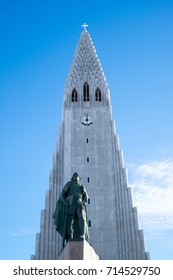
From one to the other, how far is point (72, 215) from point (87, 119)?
30.3m

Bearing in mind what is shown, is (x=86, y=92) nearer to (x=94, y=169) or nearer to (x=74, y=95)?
(x=74, y=95)

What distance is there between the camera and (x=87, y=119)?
4334cm

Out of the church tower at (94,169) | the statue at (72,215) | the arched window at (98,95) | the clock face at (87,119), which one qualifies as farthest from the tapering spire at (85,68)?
the statue at (72,215)

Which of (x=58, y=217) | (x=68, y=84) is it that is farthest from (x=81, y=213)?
(x=68, y=84)

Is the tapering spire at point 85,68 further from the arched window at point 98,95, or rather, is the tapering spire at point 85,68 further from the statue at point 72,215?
the statue at point 72,215

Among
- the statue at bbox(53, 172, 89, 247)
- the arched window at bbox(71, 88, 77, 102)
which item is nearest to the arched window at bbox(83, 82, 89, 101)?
the arched window at bbox(71, 88, 77, 102)

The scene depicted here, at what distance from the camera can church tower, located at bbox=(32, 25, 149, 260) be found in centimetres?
3391

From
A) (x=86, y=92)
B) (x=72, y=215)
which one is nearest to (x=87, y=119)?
(x=86, y=92)

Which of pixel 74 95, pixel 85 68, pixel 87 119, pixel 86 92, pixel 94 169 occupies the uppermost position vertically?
pixel 85 68

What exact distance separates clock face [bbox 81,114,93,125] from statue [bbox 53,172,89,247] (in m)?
29.1

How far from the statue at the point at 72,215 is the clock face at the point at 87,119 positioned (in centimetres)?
2909

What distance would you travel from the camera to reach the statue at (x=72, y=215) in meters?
13.3
